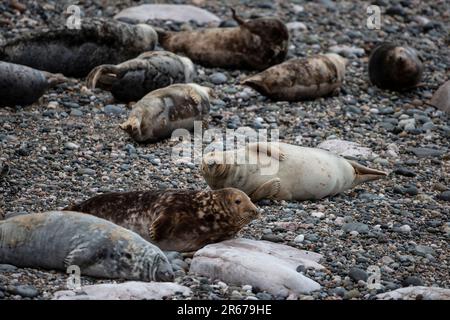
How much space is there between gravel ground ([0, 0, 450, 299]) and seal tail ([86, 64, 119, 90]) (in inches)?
6.5

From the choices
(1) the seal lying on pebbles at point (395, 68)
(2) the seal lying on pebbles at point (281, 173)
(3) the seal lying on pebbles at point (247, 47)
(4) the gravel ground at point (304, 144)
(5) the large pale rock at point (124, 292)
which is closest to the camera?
(5) the large pale rock at point (124, 292)

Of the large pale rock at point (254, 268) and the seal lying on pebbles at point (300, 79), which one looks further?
the seal lying on pebbles at point (300, 79)

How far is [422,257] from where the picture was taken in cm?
604

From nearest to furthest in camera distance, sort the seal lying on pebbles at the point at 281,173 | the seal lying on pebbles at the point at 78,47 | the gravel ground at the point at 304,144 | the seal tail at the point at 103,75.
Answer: the gravel ground at the point at 304,144
the seal lying on pebbles at the point at 281,173
the seal tail at the point at 103,75
the seal lying on pebbles at the point at 78,47

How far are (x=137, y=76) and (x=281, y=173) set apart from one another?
225cm

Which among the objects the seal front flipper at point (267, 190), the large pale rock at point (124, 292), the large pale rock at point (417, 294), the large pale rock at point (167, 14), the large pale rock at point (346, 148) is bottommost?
the large pale rock at point (346, 148)

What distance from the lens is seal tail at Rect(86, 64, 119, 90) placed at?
8.52 meters

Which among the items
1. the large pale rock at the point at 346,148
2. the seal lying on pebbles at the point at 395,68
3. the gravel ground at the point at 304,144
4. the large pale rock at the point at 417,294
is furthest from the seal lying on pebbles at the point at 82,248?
the seal lying on pebbles at the point at 395,68

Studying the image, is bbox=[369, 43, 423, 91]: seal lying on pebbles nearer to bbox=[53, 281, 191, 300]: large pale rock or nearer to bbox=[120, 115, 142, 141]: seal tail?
bbox=[120, 115, 142, 141]: seal tail

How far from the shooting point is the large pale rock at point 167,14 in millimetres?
10688

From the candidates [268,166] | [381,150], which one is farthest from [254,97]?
[268,166]

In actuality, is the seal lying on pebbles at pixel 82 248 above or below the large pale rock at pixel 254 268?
above

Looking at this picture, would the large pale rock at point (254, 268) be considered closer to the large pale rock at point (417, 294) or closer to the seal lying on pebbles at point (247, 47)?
the large pale rock at point (417, 294)

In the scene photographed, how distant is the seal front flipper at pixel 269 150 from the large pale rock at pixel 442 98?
299 centimetres
